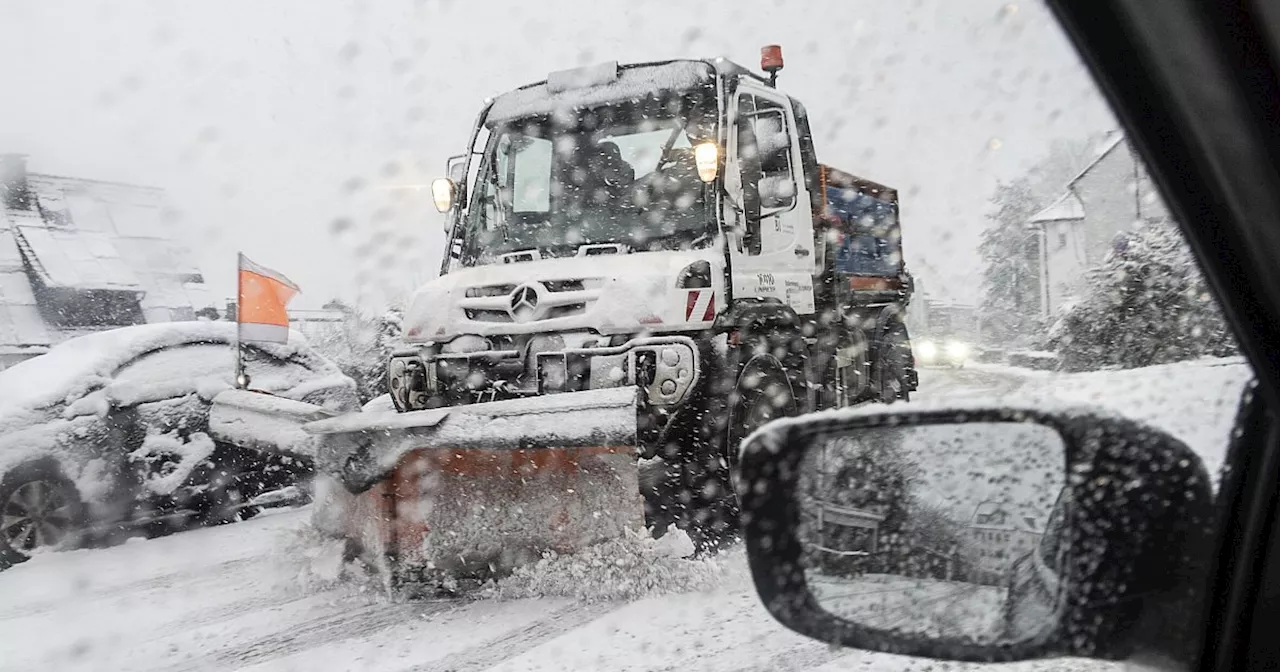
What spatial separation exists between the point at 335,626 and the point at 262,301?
2.62m

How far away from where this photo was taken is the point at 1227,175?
117cm

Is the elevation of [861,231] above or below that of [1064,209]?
above

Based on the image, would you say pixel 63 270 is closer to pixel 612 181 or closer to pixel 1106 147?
pixel 612 181

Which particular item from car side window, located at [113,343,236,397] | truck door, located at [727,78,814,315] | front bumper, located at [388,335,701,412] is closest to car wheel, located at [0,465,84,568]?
car side window, located at [113,343,236,397]

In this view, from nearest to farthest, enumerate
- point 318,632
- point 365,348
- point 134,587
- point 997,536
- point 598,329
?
point 997,536, point 318,632, point 134,587, point 598,329, point 365,348

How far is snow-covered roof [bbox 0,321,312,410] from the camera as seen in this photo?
531cm

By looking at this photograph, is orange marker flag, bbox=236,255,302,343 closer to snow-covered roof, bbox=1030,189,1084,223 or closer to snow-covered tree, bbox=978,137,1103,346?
snow-covered tree, bbox=978,137,1103,346

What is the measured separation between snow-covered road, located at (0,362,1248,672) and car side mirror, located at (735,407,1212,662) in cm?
104

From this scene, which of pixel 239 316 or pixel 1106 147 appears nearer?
pixel 1106 147

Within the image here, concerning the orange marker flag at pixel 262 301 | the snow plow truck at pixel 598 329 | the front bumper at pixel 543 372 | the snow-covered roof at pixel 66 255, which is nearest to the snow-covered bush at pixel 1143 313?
the snow plow truck at pixel 598 329

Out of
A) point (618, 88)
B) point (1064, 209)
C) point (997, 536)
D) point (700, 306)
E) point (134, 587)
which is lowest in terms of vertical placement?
point (134, 587)

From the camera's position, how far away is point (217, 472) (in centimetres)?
614

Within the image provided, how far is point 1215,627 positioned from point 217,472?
6040mm

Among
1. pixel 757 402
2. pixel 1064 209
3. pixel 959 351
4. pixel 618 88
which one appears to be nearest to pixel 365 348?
pixel 618 88
